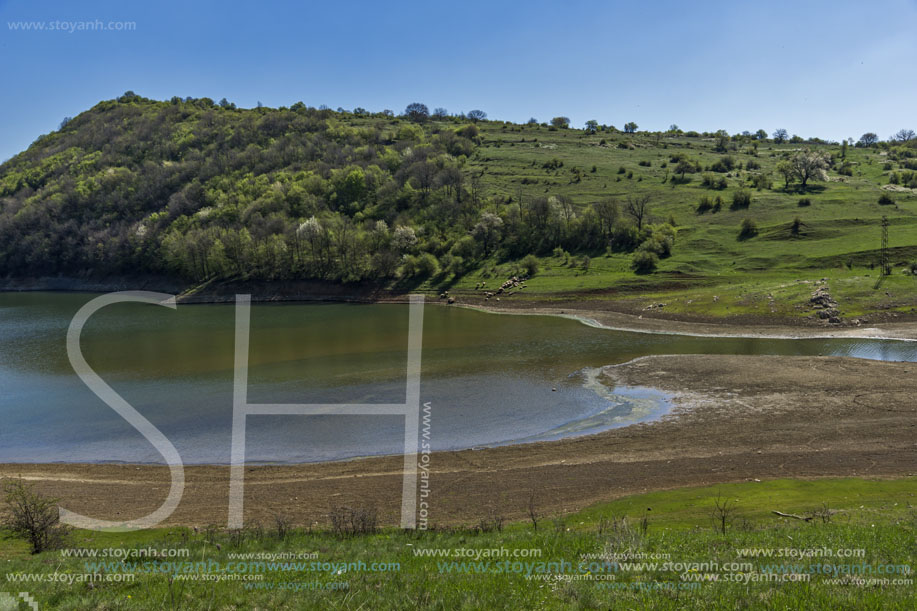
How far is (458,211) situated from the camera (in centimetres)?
11019

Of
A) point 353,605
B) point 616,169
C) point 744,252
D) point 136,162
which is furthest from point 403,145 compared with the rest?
point 353,605

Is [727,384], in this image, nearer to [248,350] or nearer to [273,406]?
[273,406]

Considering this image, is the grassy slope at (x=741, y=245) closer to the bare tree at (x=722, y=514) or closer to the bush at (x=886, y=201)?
the bush at (x=886, y=201)

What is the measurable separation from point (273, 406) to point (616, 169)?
118923 millimetres

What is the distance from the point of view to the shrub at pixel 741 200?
101 metres

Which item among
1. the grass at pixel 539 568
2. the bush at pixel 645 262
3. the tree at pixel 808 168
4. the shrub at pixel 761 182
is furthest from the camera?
the tree at pixel 808 168

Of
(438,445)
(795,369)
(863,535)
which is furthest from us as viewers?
(795,369)

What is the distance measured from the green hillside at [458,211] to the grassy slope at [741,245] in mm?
374

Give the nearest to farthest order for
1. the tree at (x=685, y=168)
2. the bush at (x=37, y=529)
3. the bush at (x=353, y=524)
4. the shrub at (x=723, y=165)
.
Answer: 1. the bush at (x=37, y=529)
2. the bush at (x=353, y=524)
3. the tree at (x=685, y=168)
4. the shrub at (x=723, y=165)

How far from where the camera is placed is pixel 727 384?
3678 cm

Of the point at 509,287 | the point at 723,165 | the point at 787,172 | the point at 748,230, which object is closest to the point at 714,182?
the point at 787,172

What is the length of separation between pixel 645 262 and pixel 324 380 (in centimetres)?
5907

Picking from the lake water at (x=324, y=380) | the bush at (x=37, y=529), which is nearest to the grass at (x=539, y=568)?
the bush at (x=37, y=529)

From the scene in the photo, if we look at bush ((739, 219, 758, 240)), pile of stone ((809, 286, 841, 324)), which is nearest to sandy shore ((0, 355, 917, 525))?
pile of stone ((809, 286, 841, 324))
